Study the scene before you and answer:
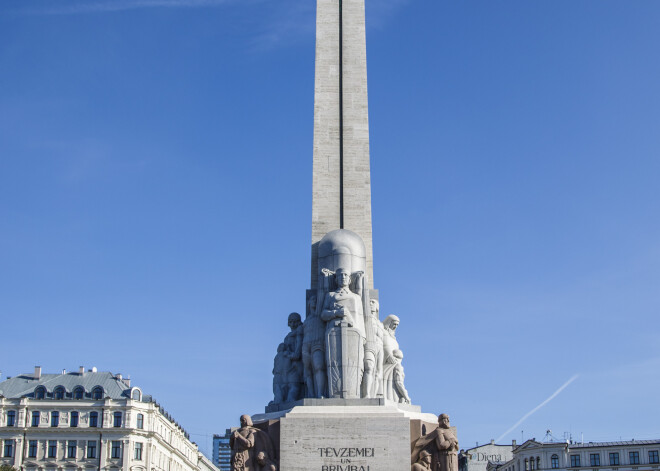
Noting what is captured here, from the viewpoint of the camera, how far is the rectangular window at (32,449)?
226 feet

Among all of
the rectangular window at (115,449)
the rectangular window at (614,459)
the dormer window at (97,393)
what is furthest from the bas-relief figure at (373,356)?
the rectangular window at (614,459)

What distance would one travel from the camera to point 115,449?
231ft

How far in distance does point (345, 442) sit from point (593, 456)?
61.0 m

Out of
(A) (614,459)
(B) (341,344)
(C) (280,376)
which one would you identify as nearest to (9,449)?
(A) (614,459)

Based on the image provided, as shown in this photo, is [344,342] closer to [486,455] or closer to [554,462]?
[554,462]

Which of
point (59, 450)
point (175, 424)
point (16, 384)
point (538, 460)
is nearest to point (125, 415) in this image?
point (59, 450)

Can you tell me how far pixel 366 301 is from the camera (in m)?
22.1

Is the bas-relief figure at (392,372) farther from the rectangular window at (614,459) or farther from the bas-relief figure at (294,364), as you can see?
the rectangular window at (614,459)

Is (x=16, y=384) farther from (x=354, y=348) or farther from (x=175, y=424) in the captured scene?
(x=354, y=348)

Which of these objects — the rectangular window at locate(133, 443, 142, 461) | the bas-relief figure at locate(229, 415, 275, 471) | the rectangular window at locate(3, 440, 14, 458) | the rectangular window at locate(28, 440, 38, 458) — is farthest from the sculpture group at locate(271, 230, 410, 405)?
the rectangular window at locate(3, 440, 14, 458)

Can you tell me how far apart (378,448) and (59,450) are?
55.6 metres

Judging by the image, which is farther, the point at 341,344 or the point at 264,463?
the point at 341,344

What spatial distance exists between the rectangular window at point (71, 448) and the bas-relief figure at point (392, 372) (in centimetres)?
5345

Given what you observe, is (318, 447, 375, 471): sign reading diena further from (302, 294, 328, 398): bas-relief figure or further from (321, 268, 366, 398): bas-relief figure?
(302, 294, 328, 398): bas-relief figure
